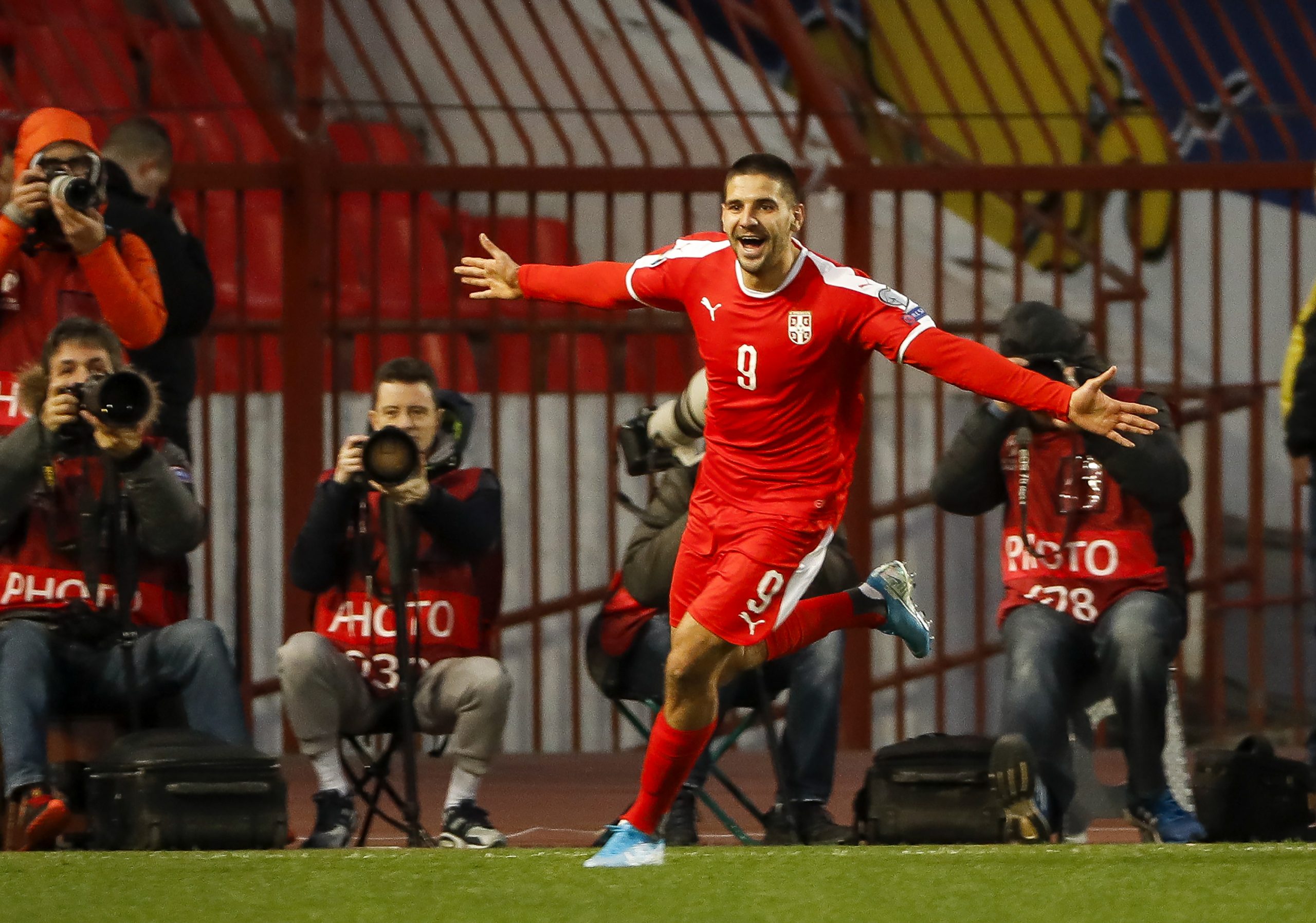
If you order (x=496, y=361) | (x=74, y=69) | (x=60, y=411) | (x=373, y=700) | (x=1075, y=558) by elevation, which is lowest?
(x=373, y=700)

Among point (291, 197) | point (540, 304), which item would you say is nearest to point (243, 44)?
point (291, 197)

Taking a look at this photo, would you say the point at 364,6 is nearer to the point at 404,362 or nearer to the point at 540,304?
the point at 540,304

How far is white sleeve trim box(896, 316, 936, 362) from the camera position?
5.05m

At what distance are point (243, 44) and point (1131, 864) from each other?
4365 mm

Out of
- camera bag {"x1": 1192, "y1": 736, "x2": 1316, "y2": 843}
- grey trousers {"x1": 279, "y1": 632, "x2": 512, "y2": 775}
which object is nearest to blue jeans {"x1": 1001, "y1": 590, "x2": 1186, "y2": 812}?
camera bag {"x1": 1192, "y1": 736, "x2": 1316, "y2": 843}

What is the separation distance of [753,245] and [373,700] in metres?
1.57

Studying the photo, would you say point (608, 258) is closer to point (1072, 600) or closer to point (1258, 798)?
point (1072, 600)

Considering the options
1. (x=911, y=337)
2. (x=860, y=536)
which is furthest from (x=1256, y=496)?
(x=911, y=337)

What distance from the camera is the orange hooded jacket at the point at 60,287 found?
20.0ft

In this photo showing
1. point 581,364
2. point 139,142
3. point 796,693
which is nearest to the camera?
point 796,693

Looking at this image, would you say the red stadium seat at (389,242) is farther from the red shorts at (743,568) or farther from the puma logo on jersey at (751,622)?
the puma logo on jersey at (751,622)

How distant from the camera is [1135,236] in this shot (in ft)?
26.0

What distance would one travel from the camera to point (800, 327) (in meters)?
5.16

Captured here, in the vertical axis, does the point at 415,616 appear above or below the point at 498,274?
below
